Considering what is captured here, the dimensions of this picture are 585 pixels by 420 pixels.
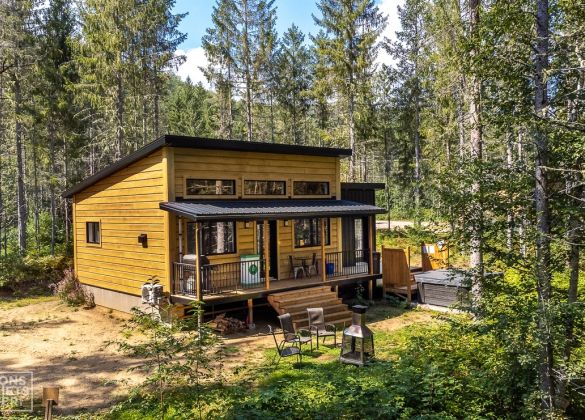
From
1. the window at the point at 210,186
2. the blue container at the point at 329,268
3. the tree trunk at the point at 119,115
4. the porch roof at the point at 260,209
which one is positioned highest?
the tree trunk at the point at 119,115

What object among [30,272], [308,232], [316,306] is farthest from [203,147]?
[30,272]

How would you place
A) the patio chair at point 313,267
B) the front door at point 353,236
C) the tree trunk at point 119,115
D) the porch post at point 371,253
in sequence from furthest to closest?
the tree trunk at point 119,115, the front door at point 353,236, the porch post at point 371,253, the patio chair at point 313,267

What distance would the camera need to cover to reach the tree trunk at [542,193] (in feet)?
15.8

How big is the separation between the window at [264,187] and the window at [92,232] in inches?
231

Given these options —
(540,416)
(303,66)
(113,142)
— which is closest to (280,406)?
(540,416)

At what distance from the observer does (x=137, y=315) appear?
17.5 feet

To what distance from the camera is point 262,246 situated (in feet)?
45.8

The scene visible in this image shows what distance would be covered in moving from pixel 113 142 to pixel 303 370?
59.1 ft

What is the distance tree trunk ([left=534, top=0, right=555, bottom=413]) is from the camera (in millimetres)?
4816

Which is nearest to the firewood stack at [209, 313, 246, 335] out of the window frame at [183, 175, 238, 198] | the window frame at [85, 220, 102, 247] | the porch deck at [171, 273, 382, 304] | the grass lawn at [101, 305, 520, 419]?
the porch deck at [171, 273, 382, 304]

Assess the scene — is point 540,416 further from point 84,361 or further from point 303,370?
point 84,361

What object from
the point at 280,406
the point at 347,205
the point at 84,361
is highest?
→ the point at 347,205

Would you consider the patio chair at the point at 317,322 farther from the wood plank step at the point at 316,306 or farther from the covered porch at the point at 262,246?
the covered porch at the point at 262,246

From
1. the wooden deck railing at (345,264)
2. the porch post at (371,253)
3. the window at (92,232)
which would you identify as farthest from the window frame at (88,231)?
the porch post at (371,253)
